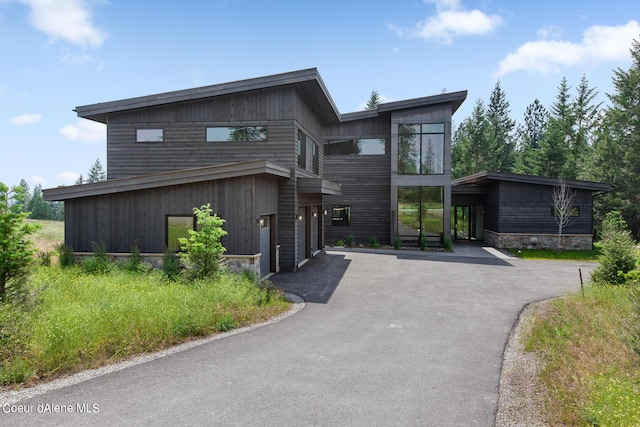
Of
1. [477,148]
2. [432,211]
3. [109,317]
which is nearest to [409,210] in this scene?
[432,211]

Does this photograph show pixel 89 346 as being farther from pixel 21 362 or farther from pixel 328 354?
pixel 328 354

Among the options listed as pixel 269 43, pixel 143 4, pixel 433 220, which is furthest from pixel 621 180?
pixel 143 4

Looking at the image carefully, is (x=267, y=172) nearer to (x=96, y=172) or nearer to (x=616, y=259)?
(x=616, y=259)

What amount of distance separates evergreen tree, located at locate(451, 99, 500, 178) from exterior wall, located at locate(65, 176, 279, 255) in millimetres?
37507

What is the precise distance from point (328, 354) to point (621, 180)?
31472 mm

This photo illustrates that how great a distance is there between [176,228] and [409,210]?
13917mm

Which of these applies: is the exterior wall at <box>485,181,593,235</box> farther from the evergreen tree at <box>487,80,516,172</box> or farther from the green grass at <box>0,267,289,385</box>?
the evergreen tree at <box>487,80,516,172</box>

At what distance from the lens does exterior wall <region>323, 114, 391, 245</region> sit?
75.6 ft

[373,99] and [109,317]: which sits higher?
[373,99]

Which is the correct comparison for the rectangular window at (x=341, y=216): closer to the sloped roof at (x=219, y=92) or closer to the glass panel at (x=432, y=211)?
the glass panel at (x=432, y=211)

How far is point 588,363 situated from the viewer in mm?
5801

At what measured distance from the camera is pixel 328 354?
665 cm

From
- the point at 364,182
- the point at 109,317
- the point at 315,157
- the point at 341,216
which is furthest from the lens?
the point at 341,216

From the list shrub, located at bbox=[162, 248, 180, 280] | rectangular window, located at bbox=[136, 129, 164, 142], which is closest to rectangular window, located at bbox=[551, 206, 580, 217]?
shrub, located at bbox=[162, 248, 180, 280]
